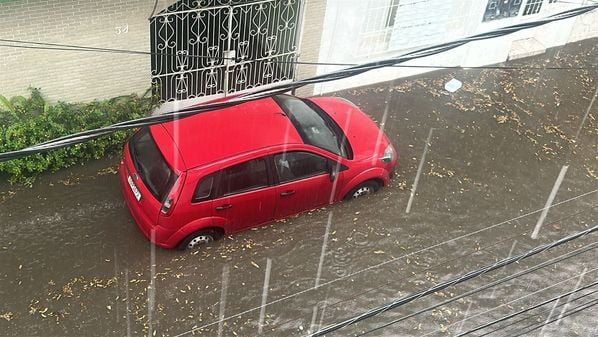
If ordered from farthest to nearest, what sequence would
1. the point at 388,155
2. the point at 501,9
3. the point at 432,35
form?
the point at 501,9
the point at 432,35
the point at 388,155

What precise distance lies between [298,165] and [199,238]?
1.48 metres

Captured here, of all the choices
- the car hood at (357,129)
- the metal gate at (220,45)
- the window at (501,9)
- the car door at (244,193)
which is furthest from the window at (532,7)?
the car door at (244,193)

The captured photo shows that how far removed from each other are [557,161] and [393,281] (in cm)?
403

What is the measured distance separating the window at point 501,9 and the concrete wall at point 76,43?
6254mm

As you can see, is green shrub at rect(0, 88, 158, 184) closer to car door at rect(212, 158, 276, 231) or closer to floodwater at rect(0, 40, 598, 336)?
floodwater at rect(0, 40, 598, 336)

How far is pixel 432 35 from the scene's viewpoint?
10.4m

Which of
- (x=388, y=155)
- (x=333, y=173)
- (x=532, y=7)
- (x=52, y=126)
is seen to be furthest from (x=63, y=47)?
(x=532, y=7)

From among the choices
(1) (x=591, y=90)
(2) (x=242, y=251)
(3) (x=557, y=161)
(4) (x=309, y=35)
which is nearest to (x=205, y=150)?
(2) (x=242, y=251)

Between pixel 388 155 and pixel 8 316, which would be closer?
pixel 8 316

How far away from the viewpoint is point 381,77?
10.5 m

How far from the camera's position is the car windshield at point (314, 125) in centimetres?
716

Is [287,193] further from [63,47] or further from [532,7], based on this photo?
[532,7]

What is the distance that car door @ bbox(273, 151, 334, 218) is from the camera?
6832mm

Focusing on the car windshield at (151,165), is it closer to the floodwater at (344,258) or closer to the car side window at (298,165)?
the floodwater at (344,258)
